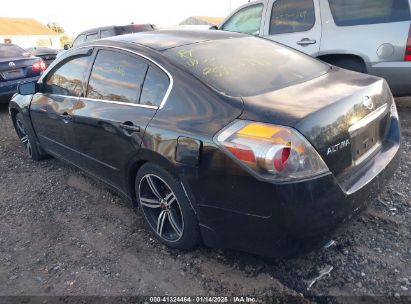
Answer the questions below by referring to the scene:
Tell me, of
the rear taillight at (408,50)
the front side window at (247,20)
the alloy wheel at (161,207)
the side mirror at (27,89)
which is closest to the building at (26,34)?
the front side window at (247,20)

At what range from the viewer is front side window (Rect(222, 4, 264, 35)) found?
6043mm

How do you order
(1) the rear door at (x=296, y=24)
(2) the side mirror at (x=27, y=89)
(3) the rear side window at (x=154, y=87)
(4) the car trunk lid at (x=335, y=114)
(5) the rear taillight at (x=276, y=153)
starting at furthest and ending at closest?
(1) the rear door at (x=296, y=24)
(2) the side mirror at (x=27, y=89)
(3) the rear side window at (x=154, y=87)
(4) the car trunk lid at (x=335, y=114)
(5) the rear taillight at (x=276, y=153)

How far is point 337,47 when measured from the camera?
16.4ft

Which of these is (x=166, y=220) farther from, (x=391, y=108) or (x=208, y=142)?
(x=391, y=108)

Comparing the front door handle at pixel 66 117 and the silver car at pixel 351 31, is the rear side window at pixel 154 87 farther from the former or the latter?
the silver car at pixel 351 31

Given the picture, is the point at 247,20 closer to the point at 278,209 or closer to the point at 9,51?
the point at 278,209

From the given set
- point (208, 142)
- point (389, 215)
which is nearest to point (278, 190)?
point (208, 142)

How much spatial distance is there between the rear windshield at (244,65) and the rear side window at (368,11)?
2195mm

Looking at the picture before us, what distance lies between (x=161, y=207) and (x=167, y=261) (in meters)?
0.40

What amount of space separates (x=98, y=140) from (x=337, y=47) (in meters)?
3.64

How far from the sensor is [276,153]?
6.27 feet

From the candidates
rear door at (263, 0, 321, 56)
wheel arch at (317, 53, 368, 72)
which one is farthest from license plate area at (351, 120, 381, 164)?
rear door at (263, 0, 321, 56)

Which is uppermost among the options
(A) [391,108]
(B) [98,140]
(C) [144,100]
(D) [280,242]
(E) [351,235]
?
(C) [144,100]

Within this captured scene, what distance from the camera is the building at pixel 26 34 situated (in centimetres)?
5480
